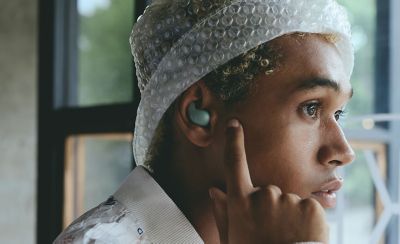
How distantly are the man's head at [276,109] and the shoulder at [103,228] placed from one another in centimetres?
13

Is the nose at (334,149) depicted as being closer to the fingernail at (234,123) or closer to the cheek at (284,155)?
the cheek at (284,155)

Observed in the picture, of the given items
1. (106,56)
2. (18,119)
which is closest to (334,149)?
(106,56)

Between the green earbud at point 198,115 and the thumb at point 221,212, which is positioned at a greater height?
the green earbud at point 198,115

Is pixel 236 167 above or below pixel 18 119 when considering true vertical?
below

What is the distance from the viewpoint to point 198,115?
977mm

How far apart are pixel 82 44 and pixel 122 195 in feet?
5.99

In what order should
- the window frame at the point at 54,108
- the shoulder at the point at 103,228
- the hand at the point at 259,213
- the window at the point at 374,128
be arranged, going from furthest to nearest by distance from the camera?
the window frame at the point at 54,108 < the window at the point at 374,128 < the shoulder at the point at 103,228 < the hand at the point at 259,213

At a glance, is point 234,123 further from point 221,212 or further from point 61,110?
point 61,110

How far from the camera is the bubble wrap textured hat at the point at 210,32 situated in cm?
96

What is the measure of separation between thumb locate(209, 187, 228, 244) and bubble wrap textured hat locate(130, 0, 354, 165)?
7.5 inches

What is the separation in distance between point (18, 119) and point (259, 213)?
91.5 inches

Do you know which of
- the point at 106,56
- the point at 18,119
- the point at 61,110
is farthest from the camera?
the point at 18,119

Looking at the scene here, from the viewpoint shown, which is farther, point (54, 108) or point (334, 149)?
point (54, 108)

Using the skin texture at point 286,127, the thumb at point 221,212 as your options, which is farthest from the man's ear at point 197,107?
the thumb at point 221,212
